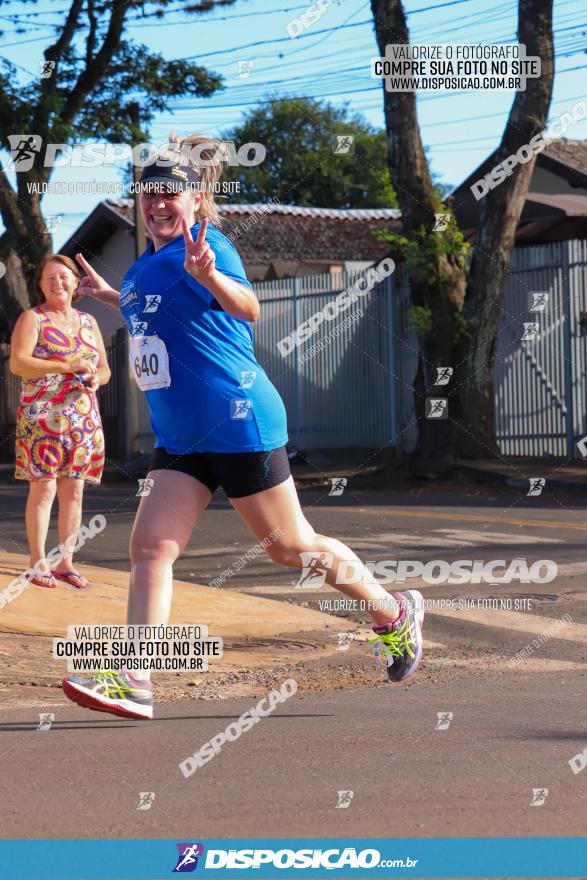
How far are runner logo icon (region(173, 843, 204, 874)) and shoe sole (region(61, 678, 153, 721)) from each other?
1278mm

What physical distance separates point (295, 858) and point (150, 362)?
2075mm

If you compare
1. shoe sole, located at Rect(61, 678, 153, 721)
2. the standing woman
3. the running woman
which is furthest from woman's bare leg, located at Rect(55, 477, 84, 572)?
shoe sole, located at Rect(61, 678, 153, 721)

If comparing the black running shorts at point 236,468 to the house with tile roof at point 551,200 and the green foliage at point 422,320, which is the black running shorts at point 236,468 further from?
the house with tile roof at point 551,200

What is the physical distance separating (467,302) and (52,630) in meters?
12.6

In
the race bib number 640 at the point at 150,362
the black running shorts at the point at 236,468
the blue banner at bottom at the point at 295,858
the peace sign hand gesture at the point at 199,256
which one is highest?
the peace sign hand gesture at the point at 199,256

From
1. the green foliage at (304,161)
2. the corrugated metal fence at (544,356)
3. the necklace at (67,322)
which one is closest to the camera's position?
the necklace at (67,322)

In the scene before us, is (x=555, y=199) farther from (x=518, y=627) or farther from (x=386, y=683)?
(x=386, y=683)

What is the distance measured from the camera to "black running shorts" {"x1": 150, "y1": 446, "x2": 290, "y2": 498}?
492 centimetres

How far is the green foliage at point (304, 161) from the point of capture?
6681cm

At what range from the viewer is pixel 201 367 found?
16.1ft

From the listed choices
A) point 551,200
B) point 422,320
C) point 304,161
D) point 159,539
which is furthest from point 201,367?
point 304,161

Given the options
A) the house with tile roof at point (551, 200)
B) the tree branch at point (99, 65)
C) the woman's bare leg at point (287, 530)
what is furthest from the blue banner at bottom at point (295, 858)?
the tree branch at point (99, 65)

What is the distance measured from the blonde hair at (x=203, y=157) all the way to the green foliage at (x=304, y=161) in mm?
59328

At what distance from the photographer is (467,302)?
61.5 ft
